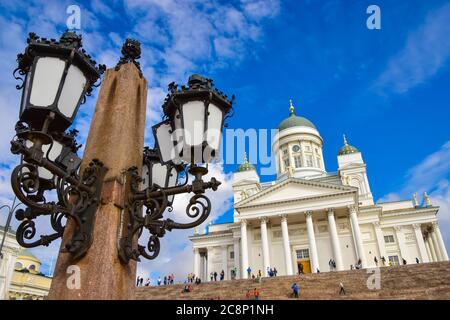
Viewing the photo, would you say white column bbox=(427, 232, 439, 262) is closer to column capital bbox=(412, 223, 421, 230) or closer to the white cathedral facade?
the white cathedral facade

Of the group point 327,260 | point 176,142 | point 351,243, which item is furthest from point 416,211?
point 176,142

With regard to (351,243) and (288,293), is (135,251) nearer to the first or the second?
(288,293)

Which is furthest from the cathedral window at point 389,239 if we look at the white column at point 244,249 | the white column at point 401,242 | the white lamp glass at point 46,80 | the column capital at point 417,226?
the white lamp glass at point 46,80

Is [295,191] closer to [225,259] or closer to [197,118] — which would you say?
[225,259]

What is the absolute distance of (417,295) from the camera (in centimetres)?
1795

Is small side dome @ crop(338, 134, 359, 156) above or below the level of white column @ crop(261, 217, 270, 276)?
above

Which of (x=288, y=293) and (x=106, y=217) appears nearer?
(x=106, y=217)

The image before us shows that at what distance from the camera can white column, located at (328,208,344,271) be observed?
1475 inches

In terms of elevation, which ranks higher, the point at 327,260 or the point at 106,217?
the point at 327,260

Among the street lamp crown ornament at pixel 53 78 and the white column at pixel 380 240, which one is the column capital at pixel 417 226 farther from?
the street lamp crown ornament at pixel 53 78

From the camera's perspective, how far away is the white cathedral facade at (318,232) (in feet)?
131

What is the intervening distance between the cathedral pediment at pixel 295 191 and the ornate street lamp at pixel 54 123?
39.6 m

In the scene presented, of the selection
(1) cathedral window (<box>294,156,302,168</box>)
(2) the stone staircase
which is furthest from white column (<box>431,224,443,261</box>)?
(1) cathedral window (<box>294,156,302,168</box>)

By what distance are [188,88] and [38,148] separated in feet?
4.81
